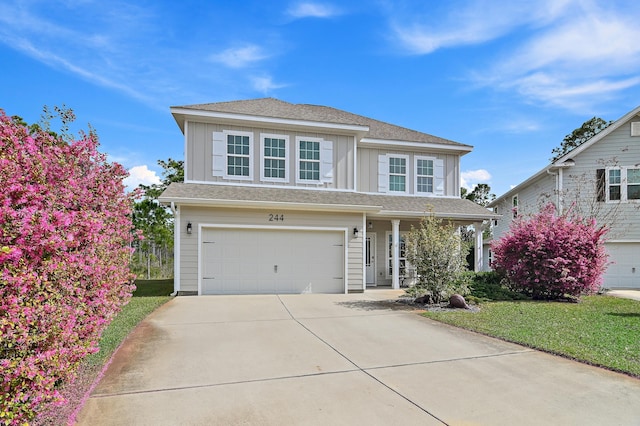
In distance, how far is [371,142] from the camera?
46.9ft

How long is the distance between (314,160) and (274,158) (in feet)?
4.69

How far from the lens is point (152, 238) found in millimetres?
18672

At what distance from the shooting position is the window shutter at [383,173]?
1463 centimetres

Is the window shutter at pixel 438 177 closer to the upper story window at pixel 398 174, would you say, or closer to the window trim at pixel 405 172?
the window trim at pixel 405 172

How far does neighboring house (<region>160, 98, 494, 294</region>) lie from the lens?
11.2 metres

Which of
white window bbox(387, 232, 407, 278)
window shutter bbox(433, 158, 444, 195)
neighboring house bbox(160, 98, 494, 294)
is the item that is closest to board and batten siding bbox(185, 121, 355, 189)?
neighboring house bbox(160, 98, 494, 294)

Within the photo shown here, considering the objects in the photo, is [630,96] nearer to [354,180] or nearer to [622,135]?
[622,135]

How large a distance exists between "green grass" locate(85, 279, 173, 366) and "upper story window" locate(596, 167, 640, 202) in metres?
17.9

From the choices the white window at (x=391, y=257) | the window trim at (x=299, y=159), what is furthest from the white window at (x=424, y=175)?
the window trim at (x=299, y=159)

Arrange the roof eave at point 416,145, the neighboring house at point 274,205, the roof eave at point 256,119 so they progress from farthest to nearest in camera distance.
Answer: the roof eave at point 416,145, the roof eave at point 256,119, the neighboring house at point 274,205

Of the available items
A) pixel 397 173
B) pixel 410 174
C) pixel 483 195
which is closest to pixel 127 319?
pixel 397 173

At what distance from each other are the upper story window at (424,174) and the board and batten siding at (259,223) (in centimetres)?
415

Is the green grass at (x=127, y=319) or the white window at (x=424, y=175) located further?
the white window at (x=424, y=175)

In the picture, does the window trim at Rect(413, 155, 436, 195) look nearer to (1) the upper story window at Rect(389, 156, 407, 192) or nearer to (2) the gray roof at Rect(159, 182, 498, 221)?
(1) the upper story window at Rect(389, 156, 407, 192)
